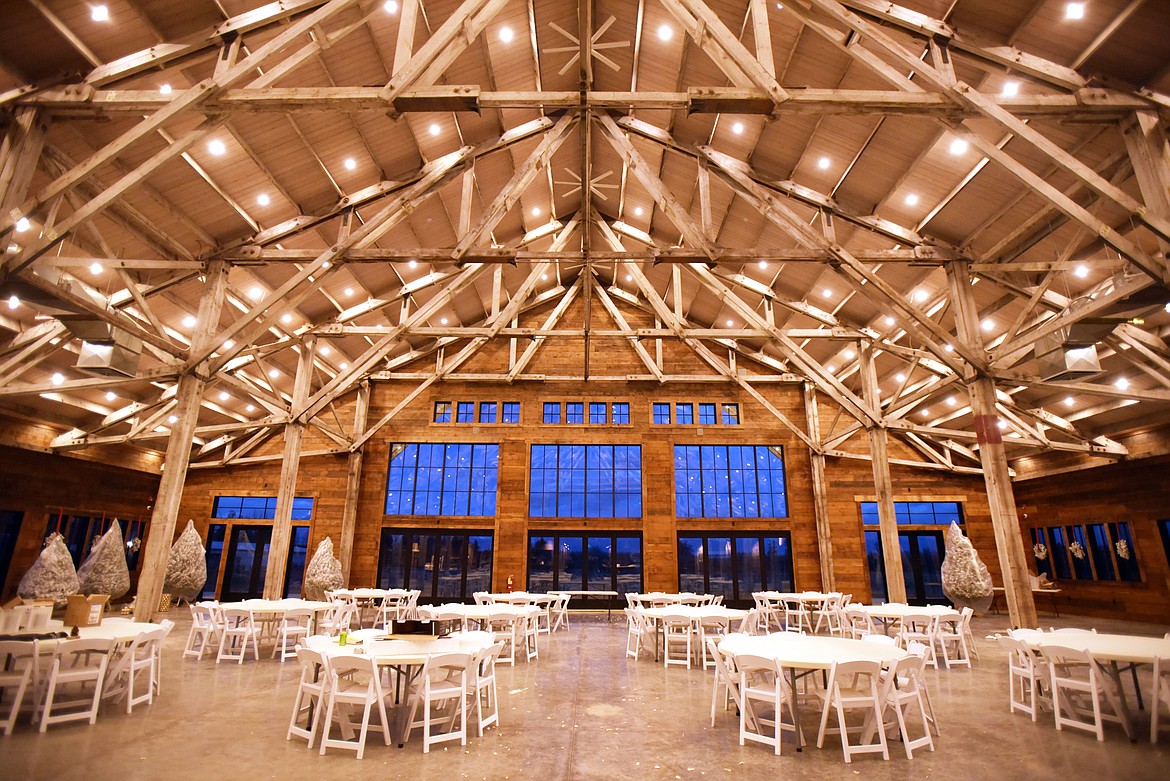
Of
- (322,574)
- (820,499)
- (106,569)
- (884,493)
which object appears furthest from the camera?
(820,499)

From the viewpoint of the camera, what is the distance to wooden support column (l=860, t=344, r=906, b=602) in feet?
39.6

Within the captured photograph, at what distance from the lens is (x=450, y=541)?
17.2 metres

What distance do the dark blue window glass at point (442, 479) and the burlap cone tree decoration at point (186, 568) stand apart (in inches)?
189

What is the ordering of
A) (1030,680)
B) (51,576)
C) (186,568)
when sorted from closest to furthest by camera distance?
(1030,680)
(51,576)
(186,568)

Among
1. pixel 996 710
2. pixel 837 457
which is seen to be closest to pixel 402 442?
pixel 837 457

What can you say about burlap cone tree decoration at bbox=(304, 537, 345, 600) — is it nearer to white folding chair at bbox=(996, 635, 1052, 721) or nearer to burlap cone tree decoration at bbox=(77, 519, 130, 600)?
burlap cone tree decoration at bbox=(77, 519, 130, 600)

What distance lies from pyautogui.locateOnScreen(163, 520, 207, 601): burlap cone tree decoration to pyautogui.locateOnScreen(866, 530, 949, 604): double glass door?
719 inches

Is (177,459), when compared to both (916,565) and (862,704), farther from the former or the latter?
(916,565)

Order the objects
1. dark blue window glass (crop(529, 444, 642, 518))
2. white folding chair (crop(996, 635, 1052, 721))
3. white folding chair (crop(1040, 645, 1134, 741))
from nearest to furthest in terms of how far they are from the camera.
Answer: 1. white folding chair (crop(1040, 645, 1134, 741))
2. white folding chair (crop(996, 635, 1052, 721))
3. dark blue window glass (crop(529, 444, 642, 518))

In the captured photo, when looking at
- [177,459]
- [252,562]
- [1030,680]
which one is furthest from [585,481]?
[1030,680]

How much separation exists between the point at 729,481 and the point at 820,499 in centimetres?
263

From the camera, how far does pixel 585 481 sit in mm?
17531

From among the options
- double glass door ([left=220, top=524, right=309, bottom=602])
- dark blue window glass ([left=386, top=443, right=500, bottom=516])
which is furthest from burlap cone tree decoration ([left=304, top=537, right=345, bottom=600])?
dark blue window glass ([left=386, top=443, right=500, bottom=516])

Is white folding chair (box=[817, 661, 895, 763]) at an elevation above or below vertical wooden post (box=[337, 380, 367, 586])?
below
